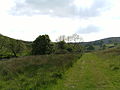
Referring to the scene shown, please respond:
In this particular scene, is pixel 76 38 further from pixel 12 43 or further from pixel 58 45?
pixel 12 43

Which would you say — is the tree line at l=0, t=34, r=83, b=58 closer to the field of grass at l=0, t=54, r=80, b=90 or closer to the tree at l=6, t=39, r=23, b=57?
the tree at l=6, t=39, r=23, b=57

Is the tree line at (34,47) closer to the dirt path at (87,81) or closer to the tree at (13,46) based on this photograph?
the tree at (13,46)

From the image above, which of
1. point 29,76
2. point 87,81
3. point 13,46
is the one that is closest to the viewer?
point 87,81

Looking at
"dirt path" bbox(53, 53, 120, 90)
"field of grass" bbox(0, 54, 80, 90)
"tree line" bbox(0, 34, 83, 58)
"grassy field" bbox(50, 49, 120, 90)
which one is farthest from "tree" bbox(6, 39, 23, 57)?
"dirt path" bbox(53, 53, 120, 90)

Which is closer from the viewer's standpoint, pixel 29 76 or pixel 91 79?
pixel 91 79

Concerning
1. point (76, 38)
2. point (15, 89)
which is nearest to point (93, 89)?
point (15, 89)

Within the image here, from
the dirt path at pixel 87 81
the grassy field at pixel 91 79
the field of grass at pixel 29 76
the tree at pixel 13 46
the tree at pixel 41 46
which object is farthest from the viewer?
the tree at pixel 13 46

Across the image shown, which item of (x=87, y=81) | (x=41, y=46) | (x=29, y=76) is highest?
(x=41, y=46)

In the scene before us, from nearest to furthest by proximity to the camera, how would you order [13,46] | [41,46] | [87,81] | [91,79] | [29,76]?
[87,81] < [91,79] < [29,76] < [41,46] < [13,46]

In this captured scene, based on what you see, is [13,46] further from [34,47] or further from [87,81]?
Result: [87,81]

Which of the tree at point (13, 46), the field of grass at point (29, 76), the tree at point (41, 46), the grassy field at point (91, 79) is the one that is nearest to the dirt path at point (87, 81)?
the grassy field at point (91, 79)

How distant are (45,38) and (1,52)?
1039 inches

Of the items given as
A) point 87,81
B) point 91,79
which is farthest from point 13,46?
point 87,81

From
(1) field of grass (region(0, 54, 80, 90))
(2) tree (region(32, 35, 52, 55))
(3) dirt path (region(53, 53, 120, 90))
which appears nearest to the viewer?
(3) dirt path (region(53, 53, 120, 90))
